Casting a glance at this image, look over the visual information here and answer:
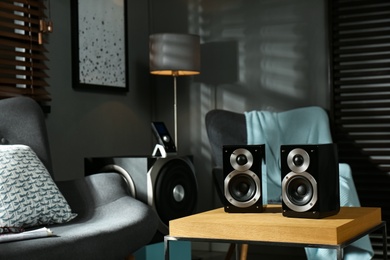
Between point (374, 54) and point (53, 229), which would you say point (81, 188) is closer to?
point (53, 229)

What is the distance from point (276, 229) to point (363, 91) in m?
2.35

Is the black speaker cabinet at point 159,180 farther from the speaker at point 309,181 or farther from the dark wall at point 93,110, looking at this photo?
the speaker at point 309,181

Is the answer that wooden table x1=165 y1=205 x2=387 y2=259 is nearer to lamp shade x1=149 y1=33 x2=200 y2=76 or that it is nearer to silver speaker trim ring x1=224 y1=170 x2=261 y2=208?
silver speaker trim ring x1=224 y1=170 x2=261 y2=208

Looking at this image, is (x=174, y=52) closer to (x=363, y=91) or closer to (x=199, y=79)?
(x=199, y=79)

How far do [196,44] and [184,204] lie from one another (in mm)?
1088

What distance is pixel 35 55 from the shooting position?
3.88m

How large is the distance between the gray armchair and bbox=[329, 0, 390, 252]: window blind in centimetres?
181

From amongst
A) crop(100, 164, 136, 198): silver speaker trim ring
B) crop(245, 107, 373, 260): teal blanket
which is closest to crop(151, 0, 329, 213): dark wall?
crop(245, 107, 373, 260): teal blanket

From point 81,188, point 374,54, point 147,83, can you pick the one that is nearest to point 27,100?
point 81,188

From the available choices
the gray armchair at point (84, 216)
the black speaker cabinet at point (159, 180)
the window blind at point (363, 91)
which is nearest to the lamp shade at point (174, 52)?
the black speaker cabinet at point (159, 180)

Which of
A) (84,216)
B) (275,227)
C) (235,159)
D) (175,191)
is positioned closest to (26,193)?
(84,216)

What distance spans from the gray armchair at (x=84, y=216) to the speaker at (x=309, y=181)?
2.19 ft

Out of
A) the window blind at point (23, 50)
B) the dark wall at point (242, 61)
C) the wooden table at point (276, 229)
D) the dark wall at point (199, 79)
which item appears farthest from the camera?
the dark wall at point (242, 61)

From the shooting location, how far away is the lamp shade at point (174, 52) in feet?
14.1
